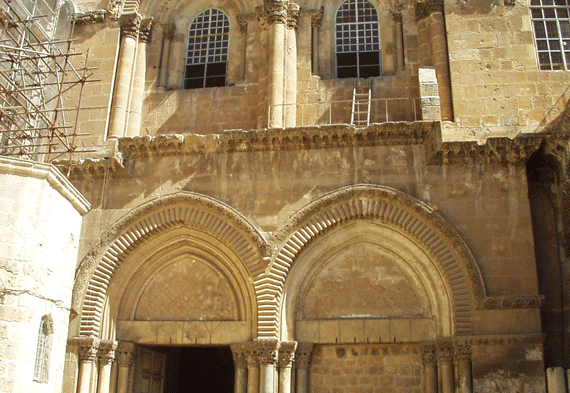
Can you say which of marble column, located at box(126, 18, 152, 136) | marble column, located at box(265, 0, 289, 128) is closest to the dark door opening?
marble column, located at box(126, 18, 152, 136)

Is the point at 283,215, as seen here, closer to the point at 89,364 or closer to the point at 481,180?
the point at 481,180

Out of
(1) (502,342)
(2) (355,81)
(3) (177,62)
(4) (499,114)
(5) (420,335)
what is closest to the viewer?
(1) (502,342)

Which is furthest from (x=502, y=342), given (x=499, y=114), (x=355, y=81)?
(x=355, y=81)

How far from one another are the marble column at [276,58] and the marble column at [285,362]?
4593mm

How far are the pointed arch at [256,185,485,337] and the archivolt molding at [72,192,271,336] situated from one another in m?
0.43

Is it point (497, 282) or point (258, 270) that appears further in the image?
point (258, 270)

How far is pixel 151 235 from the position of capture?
1376 centimetres

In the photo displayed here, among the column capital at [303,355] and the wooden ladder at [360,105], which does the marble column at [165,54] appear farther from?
the column capital at [303,355]

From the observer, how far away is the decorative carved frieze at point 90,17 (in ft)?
52.2

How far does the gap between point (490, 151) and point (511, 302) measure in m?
2.97

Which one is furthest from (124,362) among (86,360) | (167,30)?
(167,30)

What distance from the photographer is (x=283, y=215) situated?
13.2 meters

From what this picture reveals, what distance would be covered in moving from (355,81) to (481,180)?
12.2ft

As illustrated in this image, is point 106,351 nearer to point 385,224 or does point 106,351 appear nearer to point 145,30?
point 385,224
